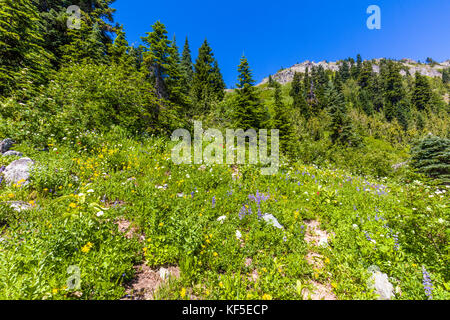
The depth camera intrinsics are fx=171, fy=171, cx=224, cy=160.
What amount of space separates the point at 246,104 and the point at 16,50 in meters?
14.1

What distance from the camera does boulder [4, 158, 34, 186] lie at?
163 inches

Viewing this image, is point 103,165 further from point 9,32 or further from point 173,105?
point 9,32

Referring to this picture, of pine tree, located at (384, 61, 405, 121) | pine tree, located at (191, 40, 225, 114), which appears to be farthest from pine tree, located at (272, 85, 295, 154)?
pine tree, located at (384, 61, 405, 121)

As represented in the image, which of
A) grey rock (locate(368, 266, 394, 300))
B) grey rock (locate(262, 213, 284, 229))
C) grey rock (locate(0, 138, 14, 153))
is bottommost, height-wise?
grey rock (locate(368, 266, 394, 300))

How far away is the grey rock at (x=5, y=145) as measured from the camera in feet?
17.3

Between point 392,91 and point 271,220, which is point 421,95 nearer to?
point 392,91

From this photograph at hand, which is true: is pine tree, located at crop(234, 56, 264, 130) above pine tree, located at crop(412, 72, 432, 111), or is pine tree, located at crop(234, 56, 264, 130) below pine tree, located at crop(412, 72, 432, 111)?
below

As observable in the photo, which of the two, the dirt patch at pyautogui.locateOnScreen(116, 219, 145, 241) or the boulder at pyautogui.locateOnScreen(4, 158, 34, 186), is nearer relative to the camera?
the dirt patch at pyautogui.locateOnScreen(116, 219, 145, 241)

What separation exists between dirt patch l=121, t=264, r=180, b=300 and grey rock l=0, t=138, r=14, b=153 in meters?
6.20

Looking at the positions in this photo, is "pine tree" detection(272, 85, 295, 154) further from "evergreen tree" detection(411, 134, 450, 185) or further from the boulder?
the boulder

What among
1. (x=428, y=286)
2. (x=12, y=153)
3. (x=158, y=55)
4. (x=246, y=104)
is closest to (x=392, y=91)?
(x=246, y=104)

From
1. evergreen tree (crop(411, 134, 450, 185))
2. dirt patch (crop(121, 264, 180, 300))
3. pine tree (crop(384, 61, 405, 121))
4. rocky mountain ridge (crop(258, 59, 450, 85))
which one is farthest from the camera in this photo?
rocky mountain ridge (crop(258, 59, 450, 85))

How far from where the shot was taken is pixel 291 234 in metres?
4.04

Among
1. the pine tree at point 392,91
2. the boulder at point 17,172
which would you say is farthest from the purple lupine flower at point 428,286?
the pine tree at point 392,91
